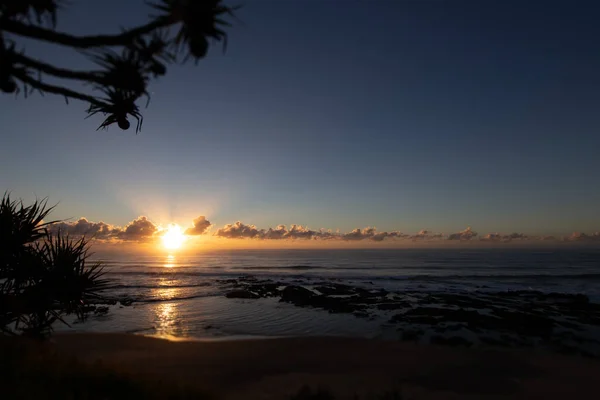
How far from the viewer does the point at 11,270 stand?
26.6 feet

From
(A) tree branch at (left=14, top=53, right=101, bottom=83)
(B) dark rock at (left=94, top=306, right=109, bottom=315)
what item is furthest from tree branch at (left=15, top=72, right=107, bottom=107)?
(B) dark rock at (left=94, top=306, right=109, bottom=315)

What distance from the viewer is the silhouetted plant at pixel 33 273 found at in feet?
26.3

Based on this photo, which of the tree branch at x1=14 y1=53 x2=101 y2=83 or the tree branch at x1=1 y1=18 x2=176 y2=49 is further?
the tree branch at x1=14 y1=53 x2=101 y2=83

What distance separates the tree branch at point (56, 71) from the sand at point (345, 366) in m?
7.54

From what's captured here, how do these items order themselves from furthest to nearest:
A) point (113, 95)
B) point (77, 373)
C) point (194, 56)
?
point (77, 373) < point (113, 95) < point (194, 56)

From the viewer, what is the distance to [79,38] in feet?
12.0

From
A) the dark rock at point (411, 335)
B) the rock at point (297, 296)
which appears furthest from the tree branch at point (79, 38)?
the rock at point (297, 296)

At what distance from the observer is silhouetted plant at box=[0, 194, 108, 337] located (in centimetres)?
802

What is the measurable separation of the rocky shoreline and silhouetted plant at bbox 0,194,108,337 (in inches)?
470

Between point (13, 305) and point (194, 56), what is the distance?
7619 millimetres

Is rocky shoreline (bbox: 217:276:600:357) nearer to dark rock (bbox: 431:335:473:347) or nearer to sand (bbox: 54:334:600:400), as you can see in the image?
dark rock (bbox: 431:335:473:347)

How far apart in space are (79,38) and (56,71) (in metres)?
0.63

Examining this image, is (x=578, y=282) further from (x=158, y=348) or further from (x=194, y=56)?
(x=194, y=56)

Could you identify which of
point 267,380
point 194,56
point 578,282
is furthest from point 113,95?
point 578,282
